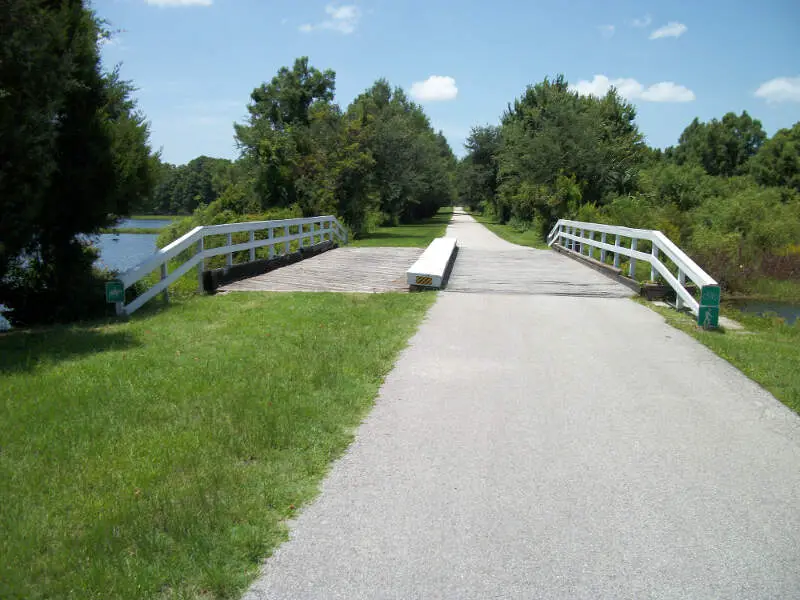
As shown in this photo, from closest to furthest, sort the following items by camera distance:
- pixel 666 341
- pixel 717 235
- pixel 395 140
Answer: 1. pixel 666 341
2. pixel 717 235
3. pixel 395 140

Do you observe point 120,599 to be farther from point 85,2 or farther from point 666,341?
point 85,2

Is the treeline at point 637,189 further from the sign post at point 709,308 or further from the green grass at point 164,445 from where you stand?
the green grass at point 164,445

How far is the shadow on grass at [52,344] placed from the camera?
7.16 meters

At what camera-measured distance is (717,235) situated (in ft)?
67.1

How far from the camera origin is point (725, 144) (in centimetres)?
7819

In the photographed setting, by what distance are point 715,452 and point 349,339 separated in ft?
15.7

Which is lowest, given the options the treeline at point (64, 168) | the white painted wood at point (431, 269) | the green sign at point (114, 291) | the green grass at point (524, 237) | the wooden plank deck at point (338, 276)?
the green grass at point (524, 237)

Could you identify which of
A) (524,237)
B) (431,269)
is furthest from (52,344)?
(524,237)

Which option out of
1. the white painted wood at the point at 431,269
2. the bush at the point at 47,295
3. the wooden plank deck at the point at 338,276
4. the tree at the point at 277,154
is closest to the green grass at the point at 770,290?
the white painted wood at the point at 431,269

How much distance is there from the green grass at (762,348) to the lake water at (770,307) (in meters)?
3.64

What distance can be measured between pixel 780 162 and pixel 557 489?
214 ft

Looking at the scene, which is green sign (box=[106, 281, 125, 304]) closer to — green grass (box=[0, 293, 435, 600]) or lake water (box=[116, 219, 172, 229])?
green grass (box=[0, 293, 435, 600])

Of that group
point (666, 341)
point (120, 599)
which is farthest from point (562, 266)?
point (120, 599)

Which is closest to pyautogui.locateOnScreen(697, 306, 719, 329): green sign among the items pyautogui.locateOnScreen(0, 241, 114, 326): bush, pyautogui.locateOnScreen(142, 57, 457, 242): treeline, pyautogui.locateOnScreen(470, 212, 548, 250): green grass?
pyautogui.locateOnScreen(0, 241, 114, 326): bush
